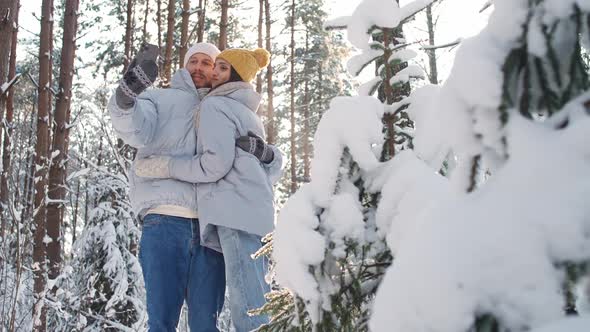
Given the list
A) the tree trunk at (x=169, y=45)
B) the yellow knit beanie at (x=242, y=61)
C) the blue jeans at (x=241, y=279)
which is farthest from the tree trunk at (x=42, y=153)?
the blue jeans at (x=241, y=279)

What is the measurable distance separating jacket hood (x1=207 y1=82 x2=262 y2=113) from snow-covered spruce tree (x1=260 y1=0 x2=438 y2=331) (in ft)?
5.83

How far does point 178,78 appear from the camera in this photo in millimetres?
3238

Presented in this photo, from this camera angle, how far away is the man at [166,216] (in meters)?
2.78

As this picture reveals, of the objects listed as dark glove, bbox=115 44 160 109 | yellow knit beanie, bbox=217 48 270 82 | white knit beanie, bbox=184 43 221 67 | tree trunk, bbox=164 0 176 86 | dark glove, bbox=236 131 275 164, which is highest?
tree trunk, bbox=164 0 176 86

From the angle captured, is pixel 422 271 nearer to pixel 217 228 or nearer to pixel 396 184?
pixel 396 184

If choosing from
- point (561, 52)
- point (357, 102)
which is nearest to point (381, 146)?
point (357, 102)

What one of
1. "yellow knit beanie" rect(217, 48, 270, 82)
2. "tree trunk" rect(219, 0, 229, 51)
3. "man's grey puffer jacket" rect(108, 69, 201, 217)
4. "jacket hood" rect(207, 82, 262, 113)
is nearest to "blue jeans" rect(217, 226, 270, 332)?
"man's grey puffer jacket" rect(108, 69, 201, 217)

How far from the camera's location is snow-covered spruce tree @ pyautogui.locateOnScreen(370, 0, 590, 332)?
2.31ft

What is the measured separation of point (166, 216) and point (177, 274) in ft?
0.97

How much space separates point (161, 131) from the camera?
302cm

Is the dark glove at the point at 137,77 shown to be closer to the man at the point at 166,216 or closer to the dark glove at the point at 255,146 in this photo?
the man at the point at 166,216

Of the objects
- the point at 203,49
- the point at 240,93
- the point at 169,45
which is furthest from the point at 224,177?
the point at 169,45

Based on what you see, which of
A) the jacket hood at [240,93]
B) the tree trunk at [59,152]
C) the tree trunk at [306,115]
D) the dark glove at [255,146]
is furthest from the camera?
Answer: the tree trunk at [306,115]

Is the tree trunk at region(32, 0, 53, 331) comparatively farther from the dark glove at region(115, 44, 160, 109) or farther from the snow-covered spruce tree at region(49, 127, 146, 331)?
the dark glove at region(115, 44, 160, 109)
